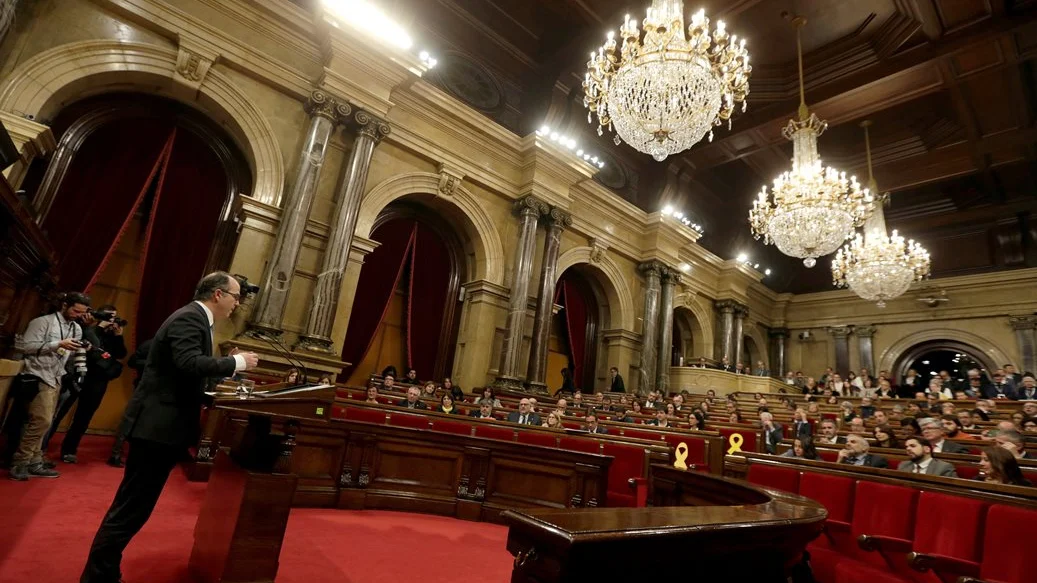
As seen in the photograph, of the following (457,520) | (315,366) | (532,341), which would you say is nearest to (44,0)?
(315,366)

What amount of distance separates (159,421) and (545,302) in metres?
8.35

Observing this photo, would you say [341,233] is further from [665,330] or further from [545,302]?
[665,330]

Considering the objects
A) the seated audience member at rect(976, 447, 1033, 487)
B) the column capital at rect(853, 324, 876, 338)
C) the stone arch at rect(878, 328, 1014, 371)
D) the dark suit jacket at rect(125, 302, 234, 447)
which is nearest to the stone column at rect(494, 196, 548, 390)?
the seated audience member at rect(976, 447, 1033, 487)

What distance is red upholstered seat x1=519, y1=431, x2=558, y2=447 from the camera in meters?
4.73

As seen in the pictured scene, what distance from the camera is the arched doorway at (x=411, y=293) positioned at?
9141 millimetres

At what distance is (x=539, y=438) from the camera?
4.76m

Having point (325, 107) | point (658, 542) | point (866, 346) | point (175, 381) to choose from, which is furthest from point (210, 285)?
point (866, 346)

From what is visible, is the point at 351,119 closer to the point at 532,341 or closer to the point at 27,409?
the point at 532,341

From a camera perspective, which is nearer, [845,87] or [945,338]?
[845,87]

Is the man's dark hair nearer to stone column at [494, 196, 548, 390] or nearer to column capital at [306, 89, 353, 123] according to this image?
column capital at [306, 89, 353, 123]

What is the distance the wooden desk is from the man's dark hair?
1.78 metres

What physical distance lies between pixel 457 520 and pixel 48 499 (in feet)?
8.43

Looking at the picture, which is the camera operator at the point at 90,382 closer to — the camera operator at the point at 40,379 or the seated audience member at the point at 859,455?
the camera operator at the point at 40,379

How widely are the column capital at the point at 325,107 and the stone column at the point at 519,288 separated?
3.81 metres
